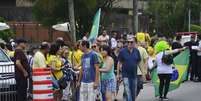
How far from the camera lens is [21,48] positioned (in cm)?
1354

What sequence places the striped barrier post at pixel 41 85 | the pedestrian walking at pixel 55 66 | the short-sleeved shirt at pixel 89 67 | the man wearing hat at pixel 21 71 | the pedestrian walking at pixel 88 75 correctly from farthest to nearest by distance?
1. the pedestrian walking at pixel 55 66
2. the man wearing hat at pixel 21 71
3. the striped barrier post at pixel 41 85
4. the short-sleeved shirt at pixel 89 67
5. the pedestrian walking at pixel 88 75

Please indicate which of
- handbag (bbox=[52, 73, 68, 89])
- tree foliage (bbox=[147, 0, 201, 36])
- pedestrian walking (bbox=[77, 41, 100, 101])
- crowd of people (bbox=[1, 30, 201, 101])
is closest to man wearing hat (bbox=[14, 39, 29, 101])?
crowd of people (bbox=[1, 30, 201, 101])

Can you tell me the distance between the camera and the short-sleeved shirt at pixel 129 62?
14043mm

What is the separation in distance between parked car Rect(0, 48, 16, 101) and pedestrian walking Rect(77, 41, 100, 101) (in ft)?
6.04

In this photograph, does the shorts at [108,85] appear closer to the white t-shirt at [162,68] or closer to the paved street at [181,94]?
the white t-shirt at [162,68]

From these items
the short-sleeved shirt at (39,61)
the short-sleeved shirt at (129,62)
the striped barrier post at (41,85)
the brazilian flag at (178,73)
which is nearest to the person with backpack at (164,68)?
the brazilian flag at (178,73)

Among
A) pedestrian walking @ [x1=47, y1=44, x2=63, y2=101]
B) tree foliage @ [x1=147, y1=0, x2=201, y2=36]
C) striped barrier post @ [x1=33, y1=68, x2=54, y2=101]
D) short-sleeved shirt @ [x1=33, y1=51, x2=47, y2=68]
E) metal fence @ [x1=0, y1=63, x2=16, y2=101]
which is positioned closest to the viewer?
striped barrier post @ [x1=33, y1=68, x2=54, y2=101]

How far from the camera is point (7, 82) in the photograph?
43.2ft

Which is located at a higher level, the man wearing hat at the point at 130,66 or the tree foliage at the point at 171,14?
the tree foliage at the point at 171,14

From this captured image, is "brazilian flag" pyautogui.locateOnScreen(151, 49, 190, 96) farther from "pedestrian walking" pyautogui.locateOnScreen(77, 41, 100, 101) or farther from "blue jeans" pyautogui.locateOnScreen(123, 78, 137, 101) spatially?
"pedestrian walking" pyautogui.locateOnScreen(77, 41, 100, 101)

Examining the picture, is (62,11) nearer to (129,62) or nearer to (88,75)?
(129,62)

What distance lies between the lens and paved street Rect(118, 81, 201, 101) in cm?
1672

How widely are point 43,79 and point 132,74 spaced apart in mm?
2491

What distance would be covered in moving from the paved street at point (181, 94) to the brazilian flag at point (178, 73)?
373mm
